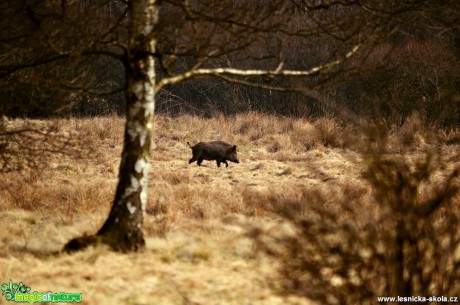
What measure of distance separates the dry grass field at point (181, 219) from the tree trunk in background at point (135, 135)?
224 mm

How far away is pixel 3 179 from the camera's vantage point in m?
10.1

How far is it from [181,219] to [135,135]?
254 cm

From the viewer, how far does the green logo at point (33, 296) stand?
14.0 ft

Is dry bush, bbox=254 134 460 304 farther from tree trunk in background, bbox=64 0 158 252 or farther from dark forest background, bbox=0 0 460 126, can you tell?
tree trunk in background, bbox=64 0 158 252

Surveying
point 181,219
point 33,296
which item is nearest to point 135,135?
point 33,296

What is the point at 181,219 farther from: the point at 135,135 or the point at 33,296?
the point at 33,296

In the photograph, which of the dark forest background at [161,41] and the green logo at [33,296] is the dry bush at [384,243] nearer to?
the dark forest background at [161,41]

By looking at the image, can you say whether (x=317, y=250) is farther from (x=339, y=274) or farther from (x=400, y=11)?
(x=400, y=11)

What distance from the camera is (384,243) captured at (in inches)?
126

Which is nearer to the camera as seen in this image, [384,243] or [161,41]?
[384,243]

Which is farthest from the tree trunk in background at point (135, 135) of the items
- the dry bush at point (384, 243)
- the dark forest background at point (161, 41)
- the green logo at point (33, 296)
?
the dry bush at point (384, 243)

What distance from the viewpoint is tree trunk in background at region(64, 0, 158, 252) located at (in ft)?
18.0

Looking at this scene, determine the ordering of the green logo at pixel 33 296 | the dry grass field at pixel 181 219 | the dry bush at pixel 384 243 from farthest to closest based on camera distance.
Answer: the dry grass field at pixel 181 219
the green logo at pixel 33 296
the dry bush at pixel 384 243

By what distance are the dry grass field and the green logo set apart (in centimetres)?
9
